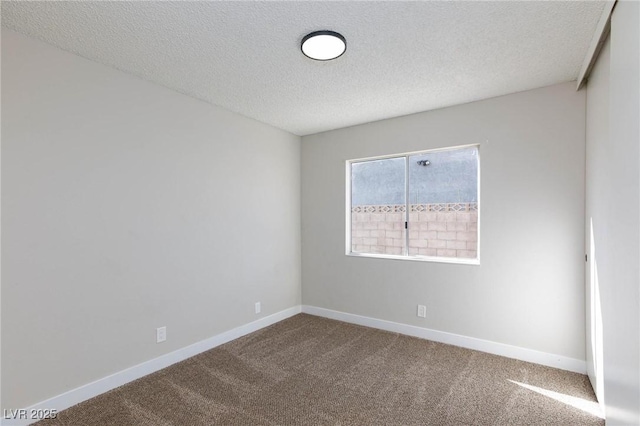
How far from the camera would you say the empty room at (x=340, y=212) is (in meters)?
1.86

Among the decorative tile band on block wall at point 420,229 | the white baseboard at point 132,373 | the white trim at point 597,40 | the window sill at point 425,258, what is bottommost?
the white baseboard at point 132,373

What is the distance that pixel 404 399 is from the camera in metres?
2.27

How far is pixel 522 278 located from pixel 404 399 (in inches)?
63.9

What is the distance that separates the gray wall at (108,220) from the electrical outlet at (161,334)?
0.06 meters

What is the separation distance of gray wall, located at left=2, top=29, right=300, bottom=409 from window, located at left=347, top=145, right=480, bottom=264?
1.41m

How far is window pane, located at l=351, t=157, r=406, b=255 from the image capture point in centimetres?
372

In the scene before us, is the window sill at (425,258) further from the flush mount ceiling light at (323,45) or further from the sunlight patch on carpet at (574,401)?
the flush mount ceiling light at (323,45)

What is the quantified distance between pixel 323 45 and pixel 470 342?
3.07 meters

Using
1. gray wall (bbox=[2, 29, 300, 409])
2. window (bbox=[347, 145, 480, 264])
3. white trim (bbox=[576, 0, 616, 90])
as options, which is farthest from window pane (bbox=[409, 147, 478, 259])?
gray wall (bbox=[2, 29, 300, 409])

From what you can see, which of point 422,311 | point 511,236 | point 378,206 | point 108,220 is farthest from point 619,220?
point 108,220

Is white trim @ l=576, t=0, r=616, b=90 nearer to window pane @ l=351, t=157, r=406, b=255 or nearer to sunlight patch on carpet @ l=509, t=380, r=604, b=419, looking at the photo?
window pane @ l=351, t=157, r=406, b=255

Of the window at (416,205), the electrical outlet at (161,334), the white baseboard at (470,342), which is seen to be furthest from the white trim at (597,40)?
the electrical outlet at (161,334)

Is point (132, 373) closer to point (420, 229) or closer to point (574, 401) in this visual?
point (420, 229)

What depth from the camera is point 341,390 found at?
239 centimetres
